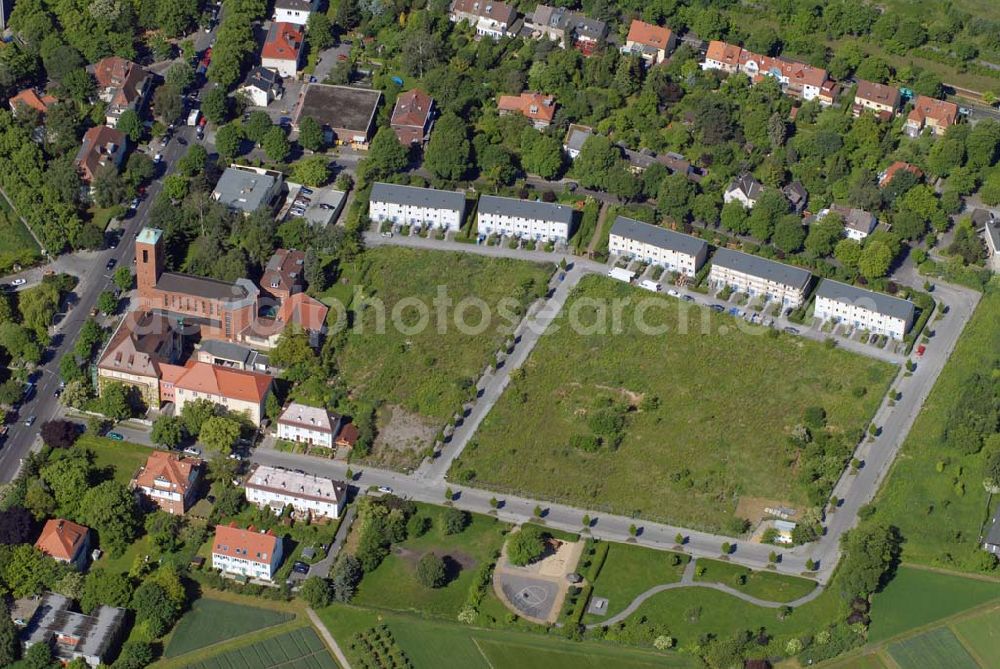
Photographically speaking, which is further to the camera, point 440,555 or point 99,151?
point 99,151

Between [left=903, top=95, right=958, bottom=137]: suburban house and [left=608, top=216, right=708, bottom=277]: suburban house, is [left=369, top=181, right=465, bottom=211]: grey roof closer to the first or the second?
[left=608, top=216, right=708, bottom=277]: suburban house

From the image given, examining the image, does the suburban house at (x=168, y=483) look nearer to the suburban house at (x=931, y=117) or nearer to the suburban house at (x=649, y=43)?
the suburban house at (x=649, y=43)

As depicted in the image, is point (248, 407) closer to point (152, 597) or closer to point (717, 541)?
point (152, 597)

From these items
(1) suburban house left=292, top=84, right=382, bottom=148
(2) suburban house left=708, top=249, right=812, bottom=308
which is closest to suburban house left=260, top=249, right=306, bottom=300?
(1) suburban house left=292, top=84, right=382, bottom=148

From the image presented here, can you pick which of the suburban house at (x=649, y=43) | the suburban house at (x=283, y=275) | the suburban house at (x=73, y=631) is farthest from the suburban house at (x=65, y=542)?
the suburban house at (x=649, y=43)

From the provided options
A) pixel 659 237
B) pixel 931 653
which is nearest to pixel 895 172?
pixel 659 237

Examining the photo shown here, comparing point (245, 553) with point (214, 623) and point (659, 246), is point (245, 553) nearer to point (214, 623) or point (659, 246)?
point (214, 623)
